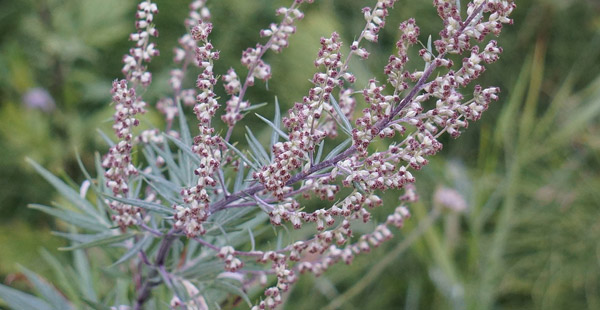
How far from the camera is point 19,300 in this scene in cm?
88

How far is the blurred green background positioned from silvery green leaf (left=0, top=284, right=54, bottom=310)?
760 millimetres

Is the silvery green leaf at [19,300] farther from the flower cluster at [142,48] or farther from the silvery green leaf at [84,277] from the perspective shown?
the flower cluster at [142,48]

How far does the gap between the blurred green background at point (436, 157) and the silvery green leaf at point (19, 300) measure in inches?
29.9

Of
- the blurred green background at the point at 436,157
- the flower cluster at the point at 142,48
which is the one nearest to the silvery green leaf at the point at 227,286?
the flower cluster at the point at 142,48

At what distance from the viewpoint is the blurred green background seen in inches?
66.7

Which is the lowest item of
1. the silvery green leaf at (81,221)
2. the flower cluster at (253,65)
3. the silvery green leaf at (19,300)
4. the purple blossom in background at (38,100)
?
the silvery green leaf at (19,300)

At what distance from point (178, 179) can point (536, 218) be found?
1.51m

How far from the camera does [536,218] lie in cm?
199

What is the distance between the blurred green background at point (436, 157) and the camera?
66.7 inches

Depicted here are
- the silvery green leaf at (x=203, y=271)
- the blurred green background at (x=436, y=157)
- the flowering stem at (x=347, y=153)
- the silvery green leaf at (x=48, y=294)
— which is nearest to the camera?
the flowering stem at (x=347, y=153)

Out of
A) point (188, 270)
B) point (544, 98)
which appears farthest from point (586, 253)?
point (188, 270)

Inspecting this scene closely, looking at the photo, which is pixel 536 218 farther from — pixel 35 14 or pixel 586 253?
pixel 35 14

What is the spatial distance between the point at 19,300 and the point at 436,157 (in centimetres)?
147

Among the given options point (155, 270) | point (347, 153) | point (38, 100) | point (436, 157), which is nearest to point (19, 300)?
point (155, 270)
